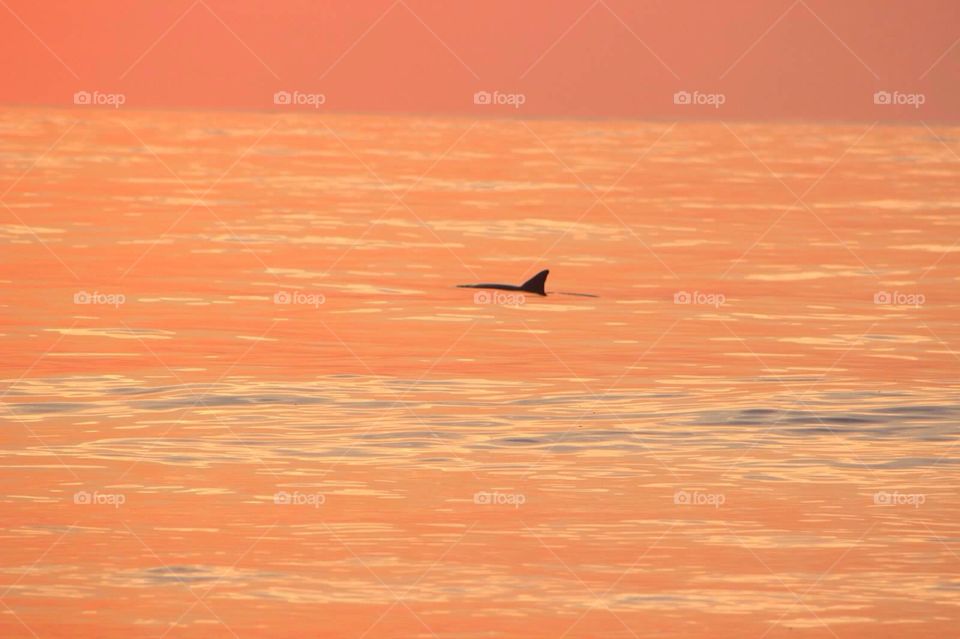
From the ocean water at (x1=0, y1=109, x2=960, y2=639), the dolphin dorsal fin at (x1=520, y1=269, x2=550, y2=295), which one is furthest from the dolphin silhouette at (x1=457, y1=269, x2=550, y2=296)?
the ocean water at (x1=0, y1=109, x2=960, y2=639)

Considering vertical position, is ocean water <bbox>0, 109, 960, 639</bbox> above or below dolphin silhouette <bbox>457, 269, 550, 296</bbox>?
below

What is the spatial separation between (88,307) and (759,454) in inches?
510

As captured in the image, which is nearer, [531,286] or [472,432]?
[472,432]

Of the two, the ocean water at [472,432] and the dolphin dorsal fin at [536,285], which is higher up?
the dolphin dorsal fin at [536,285]

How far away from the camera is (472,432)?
727 inches

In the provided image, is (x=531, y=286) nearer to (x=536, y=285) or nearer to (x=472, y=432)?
(x=536, y=285)

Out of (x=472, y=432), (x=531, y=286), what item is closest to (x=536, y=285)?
(x=531, y=286)

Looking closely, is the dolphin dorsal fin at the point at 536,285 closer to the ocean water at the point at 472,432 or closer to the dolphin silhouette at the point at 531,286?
the dolphin silhouette at the point at 531,286

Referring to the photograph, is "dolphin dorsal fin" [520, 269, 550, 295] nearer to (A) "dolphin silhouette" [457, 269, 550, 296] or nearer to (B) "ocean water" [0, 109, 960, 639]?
(A) "dolphin silhouette" [457, 269, 550, 296]

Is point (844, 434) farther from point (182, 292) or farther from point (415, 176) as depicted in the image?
point (415, 176)

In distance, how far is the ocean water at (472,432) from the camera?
1292 centimetres

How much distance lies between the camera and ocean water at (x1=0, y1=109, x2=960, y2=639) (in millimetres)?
12922

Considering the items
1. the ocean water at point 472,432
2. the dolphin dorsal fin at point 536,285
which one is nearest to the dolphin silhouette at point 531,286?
the dolphin dorsal fin at point 536,285

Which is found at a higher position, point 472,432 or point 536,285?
point 536,285
